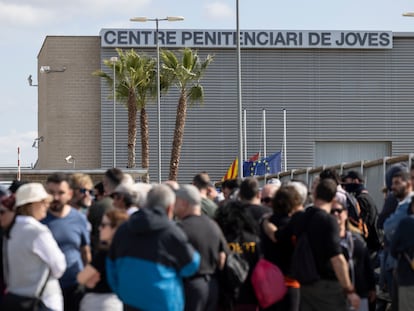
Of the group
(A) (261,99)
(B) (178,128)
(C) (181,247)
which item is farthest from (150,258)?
(A) (261,99)

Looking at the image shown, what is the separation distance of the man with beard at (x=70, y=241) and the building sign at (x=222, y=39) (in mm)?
56768

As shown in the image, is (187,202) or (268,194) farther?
(268,194)

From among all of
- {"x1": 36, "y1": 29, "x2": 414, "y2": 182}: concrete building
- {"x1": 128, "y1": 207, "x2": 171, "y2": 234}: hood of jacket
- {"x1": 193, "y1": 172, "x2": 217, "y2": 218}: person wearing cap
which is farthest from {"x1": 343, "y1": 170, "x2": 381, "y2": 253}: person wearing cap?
{"x1": 36, "y1": 29, "x2": 414, "y2": 182}: concrete building

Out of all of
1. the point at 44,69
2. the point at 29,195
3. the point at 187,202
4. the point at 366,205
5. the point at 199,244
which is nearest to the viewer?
the point at 29,195

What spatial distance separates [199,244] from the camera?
365 inches

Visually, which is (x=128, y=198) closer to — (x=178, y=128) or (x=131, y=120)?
(x=178, y=128)

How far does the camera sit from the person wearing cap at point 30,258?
8914 millimetres

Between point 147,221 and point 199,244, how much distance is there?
0.98 metres

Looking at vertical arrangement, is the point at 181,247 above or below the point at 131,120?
below

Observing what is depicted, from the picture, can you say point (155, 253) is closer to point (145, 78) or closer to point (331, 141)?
point (145, 78)

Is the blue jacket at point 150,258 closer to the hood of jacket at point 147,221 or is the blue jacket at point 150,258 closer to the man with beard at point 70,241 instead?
the hood of jacket at point 147,221

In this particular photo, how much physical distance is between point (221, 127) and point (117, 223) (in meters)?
57.7

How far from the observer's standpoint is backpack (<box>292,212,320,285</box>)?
9.84 metres

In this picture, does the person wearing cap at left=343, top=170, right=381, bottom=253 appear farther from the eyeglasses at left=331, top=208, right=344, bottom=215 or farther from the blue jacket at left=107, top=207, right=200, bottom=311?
the blue jacket at left=107, top=207, right=200, bottom=311
